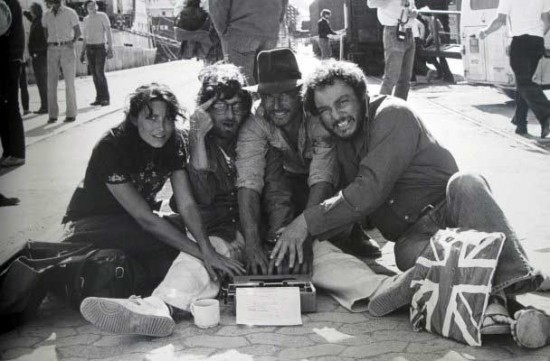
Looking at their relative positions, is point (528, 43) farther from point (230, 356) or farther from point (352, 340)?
point (230, 356)

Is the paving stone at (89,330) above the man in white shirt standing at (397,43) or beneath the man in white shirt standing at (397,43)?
beneath

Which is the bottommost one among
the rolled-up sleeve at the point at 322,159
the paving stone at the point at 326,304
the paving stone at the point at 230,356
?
the paving stone at the point at 230,356

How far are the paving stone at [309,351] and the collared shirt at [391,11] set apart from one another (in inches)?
191

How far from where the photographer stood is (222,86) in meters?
3.58

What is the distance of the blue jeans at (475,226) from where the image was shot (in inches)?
105

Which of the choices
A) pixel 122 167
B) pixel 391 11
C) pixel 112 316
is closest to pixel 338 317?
pixel 112 316

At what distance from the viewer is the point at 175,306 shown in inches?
118

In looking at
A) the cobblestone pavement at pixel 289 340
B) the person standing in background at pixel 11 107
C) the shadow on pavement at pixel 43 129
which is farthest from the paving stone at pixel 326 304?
the shadow on pavement at pixel 43 129

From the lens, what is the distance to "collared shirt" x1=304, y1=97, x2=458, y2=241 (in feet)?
10.4

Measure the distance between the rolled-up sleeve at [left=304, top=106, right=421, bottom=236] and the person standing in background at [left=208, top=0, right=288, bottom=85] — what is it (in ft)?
6.20

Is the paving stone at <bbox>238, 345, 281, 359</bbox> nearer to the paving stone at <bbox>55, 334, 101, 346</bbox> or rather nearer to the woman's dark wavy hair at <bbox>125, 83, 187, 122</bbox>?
the paving stone at <bbox>55, 334, 101, 346</bbox>

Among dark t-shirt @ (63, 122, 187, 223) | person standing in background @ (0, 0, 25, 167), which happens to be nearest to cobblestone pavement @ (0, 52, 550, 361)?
dark t-shirt @ (63, 122, 187, 223)

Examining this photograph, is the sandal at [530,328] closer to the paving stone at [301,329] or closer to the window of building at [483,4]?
the paving stone at [301,329]

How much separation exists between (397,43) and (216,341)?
481 centimetres
